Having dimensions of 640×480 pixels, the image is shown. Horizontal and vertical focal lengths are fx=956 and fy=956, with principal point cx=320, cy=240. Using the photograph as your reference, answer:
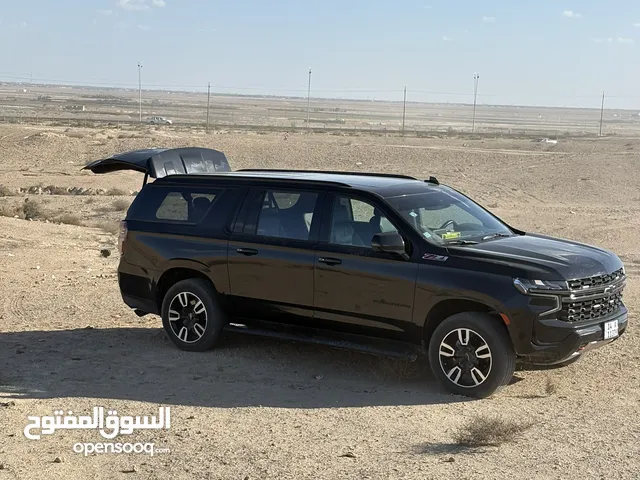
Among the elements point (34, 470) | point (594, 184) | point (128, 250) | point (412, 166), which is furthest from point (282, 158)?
point (34, 470)

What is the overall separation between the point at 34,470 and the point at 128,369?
9.27 ft

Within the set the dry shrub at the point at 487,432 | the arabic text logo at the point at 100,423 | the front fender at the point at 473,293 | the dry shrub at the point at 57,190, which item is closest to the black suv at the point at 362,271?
the front fender at the point at 473,293

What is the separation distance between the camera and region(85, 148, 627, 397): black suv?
26.5 feet

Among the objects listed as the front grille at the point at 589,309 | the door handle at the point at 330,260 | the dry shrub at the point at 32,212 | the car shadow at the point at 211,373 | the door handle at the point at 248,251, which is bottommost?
the dry shrub at the point at 32,212

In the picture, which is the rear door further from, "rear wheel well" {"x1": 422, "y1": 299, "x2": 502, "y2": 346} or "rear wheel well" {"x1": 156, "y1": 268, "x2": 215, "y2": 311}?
"rear wheel well" {"x1": 422, "y1": 299, "x2": 502, "y2": 346}

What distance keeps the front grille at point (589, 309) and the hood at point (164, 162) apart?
4.51 meters

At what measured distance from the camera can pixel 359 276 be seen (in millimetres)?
8734

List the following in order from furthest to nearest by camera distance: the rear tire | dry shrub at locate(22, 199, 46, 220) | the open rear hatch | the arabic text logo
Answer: dry shrub at locate(22, 199, 46, 220), the open rear hatch, the rear tire, the arabic text logo

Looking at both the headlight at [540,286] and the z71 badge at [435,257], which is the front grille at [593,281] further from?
the z71 badge at [435,257]

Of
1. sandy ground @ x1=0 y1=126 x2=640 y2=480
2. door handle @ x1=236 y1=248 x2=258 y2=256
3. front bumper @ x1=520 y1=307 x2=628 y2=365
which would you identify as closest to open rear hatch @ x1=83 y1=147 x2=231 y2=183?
door handle @ x1=236 y1=248 x2=258 y2=256

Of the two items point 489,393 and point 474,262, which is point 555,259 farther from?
point 489,393

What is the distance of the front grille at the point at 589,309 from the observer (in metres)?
8.00

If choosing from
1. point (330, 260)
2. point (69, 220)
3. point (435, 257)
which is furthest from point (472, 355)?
point (69, 220)

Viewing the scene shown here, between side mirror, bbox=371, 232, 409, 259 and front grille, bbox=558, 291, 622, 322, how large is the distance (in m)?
1.47
